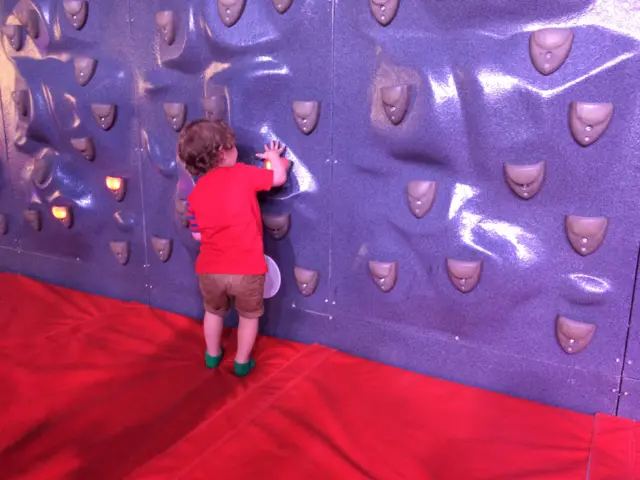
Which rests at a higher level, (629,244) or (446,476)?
(629,244)

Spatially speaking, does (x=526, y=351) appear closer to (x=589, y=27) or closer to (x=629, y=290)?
(x=629, y=290)

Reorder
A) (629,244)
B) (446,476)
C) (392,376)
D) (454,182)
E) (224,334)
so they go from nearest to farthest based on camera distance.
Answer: (446,476) → (629,244) → (454,182) → (392,376) → (224,334)

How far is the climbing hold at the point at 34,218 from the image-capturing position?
295 centimetres

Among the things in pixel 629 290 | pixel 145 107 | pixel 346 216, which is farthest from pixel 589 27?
pixel 145 107

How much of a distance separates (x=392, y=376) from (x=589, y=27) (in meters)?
1.28

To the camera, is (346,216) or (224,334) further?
(224,334)

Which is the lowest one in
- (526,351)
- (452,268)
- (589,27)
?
(526,351)

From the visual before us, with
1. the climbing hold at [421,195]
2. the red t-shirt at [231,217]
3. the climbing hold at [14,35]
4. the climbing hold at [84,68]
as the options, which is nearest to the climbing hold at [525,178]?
the climbing hold at [421,195]

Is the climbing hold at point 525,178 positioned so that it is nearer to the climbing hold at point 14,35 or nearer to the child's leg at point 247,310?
the child's leg at point 247,310

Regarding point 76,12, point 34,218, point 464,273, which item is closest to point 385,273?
point 464,273

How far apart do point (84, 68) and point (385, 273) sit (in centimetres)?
163

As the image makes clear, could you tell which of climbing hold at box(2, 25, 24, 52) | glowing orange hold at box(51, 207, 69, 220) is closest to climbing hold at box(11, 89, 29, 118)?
climbing hold at box(2, 25, 24, 52)

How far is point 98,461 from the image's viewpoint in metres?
1.62

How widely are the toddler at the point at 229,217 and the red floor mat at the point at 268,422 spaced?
23cm
